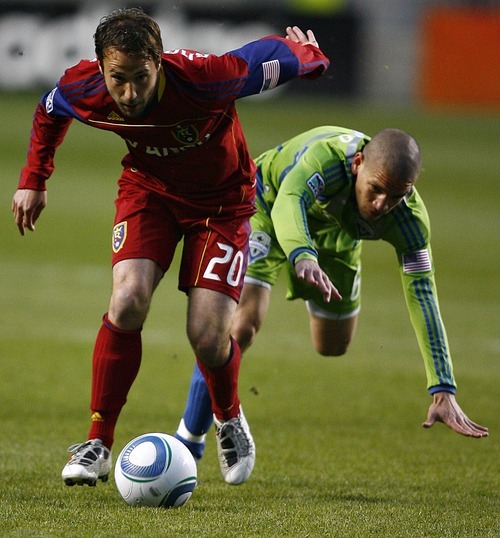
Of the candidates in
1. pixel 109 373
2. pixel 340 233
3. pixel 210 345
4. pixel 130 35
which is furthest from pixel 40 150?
pixel 340 233

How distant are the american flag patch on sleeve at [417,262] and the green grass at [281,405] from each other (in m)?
1.11

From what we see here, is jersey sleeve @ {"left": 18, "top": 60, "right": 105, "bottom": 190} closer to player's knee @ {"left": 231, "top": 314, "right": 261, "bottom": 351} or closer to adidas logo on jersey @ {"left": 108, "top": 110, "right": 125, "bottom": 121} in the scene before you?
adidas logo on jersey @ {"left": 108, "top": 110, "right": 125, "bottom": 121}

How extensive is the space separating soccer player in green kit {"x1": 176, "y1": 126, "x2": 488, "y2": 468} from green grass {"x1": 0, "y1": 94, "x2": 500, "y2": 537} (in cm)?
57

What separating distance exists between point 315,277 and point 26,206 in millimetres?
1537

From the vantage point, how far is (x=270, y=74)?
5.09m

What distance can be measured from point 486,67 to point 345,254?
23.9 m

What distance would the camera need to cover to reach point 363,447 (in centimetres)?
673

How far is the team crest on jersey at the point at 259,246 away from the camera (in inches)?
255

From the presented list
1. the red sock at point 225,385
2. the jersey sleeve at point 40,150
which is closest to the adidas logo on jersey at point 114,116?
the jersey sleeve at point 40,150

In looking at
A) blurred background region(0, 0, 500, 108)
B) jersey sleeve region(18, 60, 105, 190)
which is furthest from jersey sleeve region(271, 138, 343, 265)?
blurred background region(0, 0, 500, 108)

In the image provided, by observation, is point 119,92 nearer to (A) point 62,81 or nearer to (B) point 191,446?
(A) point 62,81

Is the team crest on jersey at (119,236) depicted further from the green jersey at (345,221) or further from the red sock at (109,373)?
the green jersey at (345,221)

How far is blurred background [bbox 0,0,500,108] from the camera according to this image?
→ 27500 mm

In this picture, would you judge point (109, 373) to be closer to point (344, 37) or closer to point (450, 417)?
point (450, 417)
